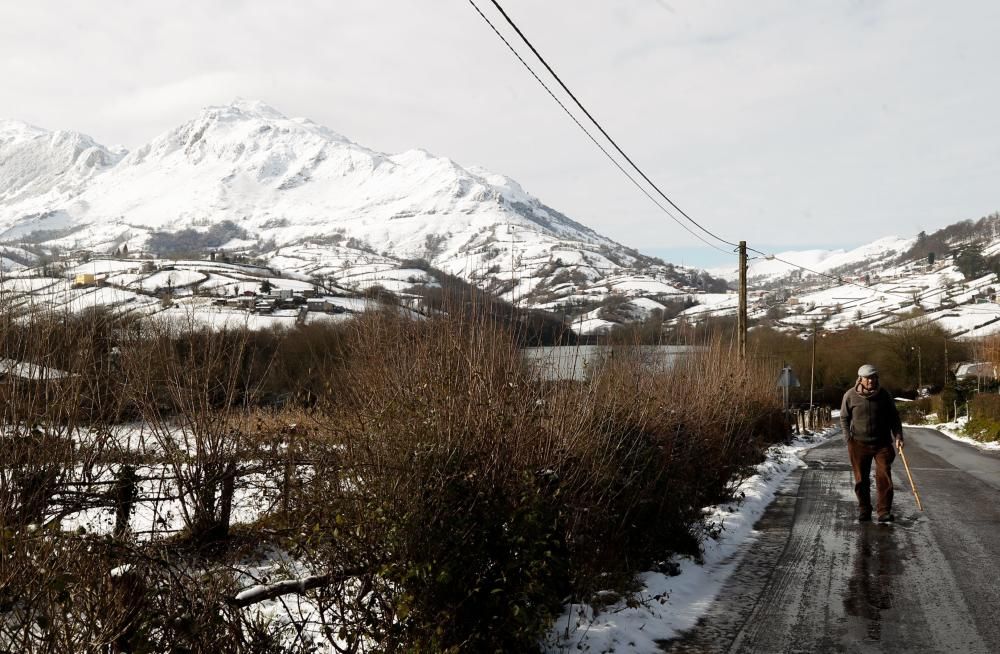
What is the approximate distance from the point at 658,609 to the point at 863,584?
200cm

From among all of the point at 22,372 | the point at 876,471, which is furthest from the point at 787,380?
the point at 22,372

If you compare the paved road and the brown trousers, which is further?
the brown trousers

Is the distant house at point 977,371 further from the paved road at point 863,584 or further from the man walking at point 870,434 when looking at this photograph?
the man walking at point 870,434

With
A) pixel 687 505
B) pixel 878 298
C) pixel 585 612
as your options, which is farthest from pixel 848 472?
pixel 878 298

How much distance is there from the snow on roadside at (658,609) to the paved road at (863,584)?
0.16m

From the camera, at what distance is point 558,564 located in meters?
5.00

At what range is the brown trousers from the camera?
31.9ft

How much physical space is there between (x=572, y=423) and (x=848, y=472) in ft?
40.5

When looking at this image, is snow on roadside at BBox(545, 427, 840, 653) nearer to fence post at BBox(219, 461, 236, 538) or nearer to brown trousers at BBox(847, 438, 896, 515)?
brown trousers at BBox(847, 438, 896, 515)

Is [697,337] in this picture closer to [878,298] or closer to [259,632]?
[259,632]

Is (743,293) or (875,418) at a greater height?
(743,293)

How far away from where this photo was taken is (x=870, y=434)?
32.8 ft

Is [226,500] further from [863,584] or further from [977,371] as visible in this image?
[977,371]

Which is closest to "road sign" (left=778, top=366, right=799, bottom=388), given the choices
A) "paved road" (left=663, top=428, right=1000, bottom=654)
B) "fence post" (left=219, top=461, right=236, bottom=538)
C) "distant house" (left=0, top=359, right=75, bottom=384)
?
"paved road" (left=663, top=428, right=1000, bottom=654)
